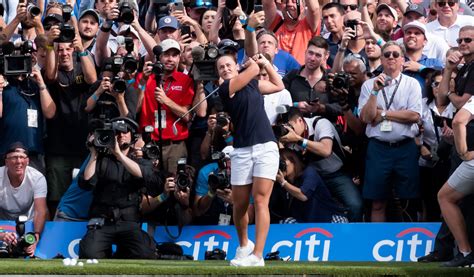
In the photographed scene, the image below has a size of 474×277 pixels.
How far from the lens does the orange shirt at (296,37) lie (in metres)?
18.5

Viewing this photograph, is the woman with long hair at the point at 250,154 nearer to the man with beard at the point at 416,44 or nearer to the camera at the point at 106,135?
the camera at the point at 106,135

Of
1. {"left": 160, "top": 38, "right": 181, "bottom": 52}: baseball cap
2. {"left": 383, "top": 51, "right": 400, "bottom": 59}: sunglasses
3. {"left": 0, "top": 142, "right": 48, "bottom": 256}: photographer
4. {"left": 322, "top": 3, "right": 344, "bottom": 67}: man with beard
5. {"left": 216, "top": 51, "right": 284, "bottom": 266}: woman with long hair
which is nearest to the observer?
{"left": 216, "top": 51, "right": 284, "bottom": 266}: woman with long hair

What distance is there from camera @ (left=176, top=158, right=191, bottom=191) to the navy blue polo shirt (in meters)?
2.40

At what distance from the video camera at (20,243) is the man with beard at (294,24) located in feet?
16.5

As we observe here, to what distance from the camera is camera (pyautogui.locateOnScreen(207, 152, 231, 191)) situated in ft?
50.0

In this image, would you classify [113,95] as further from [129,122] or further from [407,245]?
[407,245]

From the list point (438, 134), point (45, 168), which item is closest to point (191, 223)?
point (45, 168)

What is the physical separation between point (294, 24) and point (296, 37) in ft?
0.74

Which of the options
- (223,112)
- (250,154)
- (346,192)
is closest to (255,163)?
(250,154)

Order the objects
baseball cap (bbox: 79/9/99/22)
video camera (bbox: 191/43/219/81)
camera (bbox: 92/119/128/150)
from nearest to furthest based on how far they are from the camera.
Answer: video camera (bbox: 191/43/219/81), camera (bbox: 92/119/128/150), baseball cap (bbox: 79/9/99/22)

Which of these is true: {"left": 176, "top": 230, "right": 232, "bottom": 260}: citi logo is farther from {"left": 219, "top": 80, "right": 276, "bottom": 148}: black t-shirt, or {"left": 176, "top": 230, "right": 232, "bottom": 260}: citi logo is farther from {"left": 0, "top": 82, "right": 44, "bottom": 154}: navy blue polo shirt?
{"left": 219, "top": 80, "right": 276, "bottom": 148}: black t-shirt

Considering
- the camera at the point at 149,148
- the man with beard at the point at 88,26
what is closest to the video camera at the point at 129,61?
the camera at the point at 149,148

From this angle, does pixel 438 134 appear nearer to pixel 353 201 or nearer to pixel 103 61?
pixel 353 201

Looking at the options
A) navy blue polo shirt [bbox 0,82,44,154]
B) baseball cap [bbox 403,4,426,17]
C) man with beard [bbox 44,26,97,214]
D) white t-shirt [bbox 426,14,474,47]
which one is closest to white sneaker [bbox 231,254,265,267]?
man with beard [bbox 44,26,97,214]
